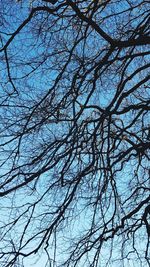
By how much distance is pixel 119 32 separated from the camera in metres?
5.11

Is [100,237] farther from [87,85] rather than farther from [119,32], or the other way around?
[119,32]

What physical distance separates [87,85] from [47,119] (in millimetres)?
729

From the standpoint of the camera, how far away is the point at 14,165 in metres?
4.57

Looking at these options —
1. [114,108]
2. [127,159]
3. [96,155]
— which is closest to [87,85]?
[114,108]

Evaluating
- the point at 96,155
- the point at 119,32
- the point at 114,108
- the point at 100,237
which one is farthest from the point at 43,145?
the point at 119,32

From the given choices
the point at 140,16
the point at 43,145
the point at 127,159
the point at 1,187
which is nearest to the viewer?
the point at 1,187

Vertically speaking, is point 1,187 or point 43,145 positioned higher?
point 43,145

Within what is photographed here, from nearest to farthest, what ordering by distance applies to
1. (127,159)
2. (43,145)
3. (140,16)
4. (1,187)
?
(1,187) < (43,145) < (140,16) < (127,159)

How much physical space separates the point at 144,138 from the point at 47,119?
167 centimetres

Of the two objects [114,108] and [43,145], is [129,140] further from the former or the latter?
[43,145]

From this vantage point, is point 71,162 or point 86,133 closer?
point 71,162

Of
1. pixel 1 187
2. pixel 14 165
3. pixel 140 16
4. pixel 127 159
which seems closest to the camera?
pixel 1 187

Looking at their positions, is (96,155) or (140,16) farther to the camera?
(140,16)

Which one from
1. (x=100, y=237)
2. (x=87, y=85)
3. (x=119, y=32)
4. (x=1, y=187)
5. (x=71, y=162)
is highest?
(x=119, y=32)
